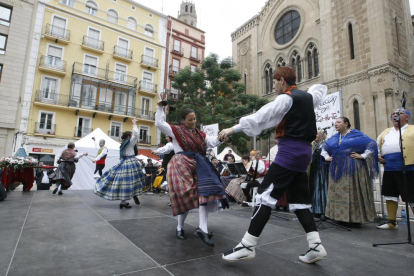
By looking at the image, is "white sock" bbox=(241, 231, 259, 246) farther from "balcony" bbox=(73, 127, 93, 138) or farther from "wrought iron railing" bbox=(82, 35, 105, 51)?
"wrought iron railing" bbox=(82, 35, 105, 51)

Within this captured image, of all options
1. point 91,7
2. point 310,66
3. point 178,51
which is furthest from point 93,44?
point 310,66

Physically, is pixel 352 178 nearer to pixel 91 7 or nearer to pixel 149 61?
pixel 149 61

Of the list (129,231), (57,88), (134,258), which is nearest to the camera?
(134,258)

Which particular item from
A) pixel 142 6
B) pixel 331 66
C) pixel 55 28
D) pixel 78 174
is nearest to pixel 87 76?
pixel 55 28

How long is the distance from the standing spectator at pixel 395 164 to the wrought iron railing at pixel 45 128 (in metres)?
21.5

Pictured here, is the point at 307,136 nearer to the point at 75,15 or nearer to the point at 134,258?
the point at 134,258

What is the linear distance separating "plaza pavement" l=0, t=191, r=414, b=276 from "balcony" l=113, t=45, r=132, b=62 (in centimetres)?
2167

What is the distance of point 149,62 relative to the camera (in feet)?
81.0

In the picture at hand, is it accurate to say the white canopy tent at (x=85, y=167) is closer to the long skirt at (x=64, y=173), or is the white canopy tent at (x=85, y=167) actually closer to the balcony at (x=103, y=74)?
the long skirt at (x=64, y=173)

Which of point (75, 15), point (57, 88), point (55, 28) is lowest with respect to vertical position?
point (57, 88)

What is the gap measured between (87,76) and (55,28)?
4.47m

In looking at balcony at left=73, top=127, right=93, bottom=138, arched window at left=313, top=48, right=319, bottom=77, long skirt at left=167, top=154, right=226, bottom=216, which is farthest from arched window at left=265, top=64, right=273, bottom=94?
long skirt at left=167, top=154, right=226, bottom=216

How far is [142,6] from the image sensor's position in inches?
968

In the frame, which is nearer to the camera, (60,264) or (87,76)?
(60,264)
